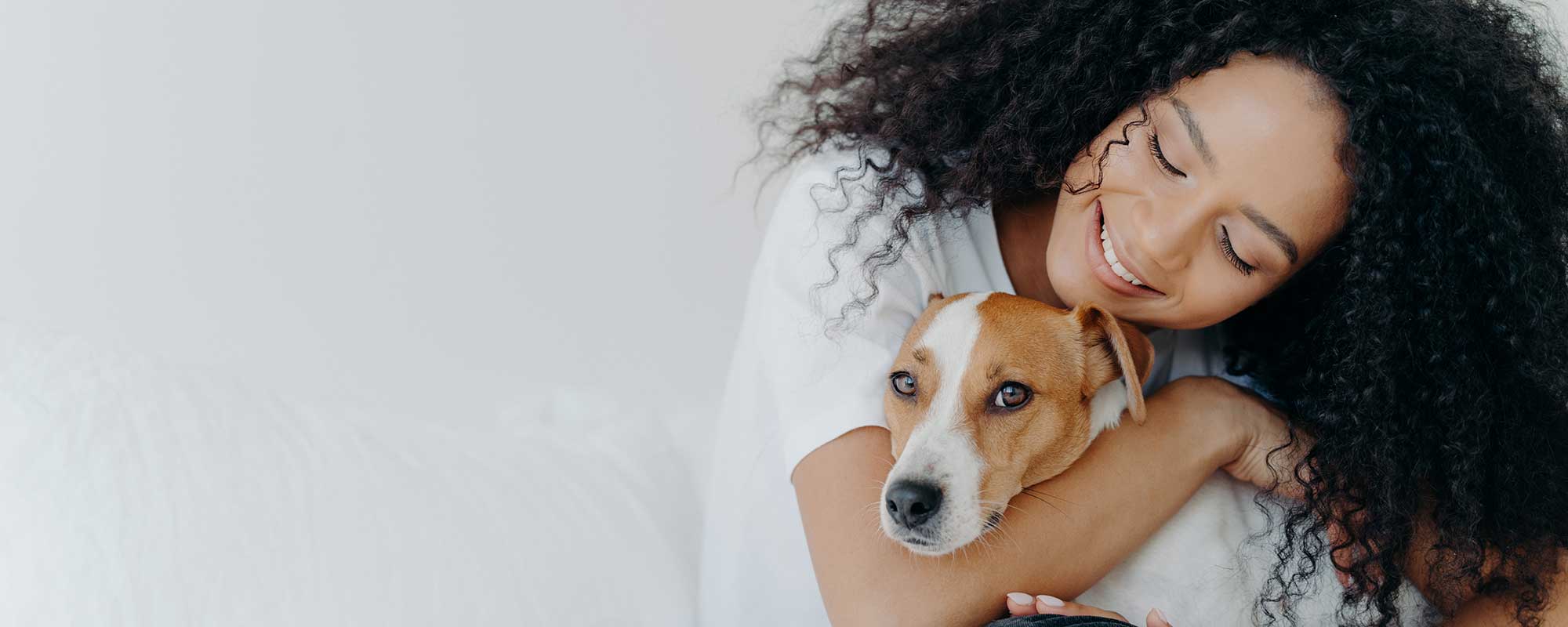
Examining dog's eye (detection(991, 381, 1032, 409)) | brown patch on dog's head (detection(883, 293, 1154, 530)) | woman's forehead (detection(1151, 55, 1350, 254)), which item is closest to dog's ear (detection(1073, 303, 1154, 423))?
brown patch on dog's head (detection(883, 293, 1154, 530))

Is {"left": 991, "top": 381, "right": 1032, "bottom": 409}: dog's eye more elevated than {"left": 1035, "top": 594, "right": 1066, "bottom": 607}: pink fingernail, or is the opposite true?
{"left": 991, "top": 381, "right": 1032, "bottom": 409}: dog's eye

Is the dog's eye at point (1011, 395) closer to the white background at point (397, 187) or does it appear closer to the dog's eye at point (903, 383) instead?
the dog's eye at point (903, 383)

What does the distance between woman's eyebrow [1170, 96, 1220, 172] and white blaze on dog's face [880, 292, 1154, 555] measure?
22cm

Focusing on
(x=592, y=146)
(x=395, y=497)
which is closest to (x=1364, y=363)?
(x=395, y=497)

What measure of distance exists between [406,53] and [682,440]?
102 cm

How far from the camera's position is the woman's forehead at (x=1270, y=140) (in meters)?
1.41

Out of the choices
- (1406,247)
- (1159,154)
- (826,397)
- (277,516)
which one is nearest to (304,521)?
(277,516)

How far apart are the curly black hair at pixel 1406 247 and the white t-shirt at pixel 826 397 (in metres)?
0.04

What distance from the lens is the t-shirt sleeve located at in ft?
4.98

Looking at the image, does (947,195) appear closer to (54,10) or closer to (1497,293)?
(1497,293)

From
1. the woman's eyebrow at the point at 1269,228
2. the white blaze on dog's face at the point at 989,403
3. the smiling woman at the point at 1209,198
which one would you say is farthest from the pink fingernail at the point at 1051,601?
the woman's eyebrow at the point at 1269,228

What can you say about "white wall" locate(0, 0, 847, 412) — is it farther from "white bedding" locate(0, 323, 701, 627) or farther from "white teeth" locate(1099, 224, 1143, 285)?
"white teeth" locate(1099, 224, 1143, 285)

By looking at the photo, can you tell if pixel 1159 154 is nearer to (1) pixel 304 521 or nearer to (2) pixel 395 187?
(1) pixel 304 521

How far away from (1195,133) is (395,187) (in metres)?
1.72
